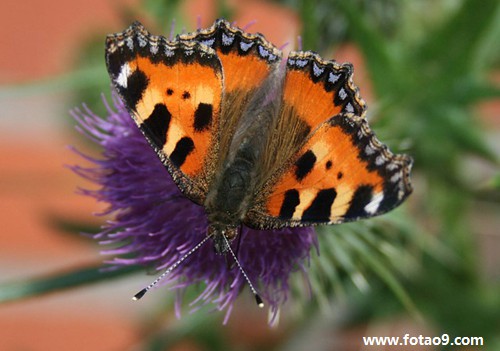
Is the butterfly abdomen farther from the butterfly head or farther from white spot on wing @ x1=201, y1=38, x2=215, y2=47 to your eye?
white spot on wing @ x1=201, y1=38, x2=215, y2=47

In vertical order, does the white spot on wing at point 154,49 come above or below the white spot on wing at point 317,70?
below

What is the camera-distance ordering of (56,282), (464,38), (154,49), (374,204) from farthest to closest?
(464,38), (56,282), (154,49), (374,204)

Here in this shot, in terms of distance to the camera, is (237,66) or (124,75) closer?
(124,75)

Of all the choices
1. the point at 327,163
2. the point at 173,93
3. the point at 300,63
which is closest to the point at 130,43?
the point at 173,93

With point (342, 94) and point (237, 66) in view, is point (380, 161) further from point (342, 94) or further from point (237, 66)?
point (237, 66)

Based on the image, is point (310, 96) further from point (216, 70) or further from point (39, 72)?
point (39, 72)

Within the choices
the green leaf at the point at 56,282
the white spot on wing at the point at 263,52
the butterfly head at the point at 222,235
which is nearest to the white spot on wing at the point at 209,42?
the white spot on wing at the point at 263,52

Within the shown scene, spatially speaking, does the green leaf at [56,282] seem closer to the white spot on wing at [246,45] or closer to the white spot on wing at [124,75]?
the white spot on wing at [124,75]
